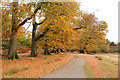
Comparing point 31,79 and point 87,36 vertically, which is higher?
point 87,36

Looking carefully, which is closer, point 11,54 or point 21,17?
point 21,17

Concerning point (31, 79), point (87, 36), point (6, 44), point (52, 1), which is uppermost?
point (52, 1)

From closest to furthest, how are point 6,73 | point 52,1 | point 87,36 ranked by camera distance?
point 6,73
point 52,1
point 87,36

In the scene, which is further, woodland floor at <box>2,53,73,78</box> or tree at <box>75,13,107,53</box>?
tree at <box>75,13,107,53</box>

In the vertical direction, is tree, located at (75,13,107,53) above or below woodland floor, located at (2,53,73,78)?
above

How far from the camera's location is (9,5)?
9461mm

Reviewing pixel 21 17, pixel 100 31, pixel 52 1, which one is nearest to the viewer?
pixel 21 17

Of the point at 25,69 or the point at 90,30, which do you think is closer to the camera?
the point at 25,69

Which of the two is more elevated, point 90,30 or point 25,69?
point 90,30

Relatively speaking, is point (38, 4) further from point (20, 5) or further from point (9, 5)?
point (9, 5)

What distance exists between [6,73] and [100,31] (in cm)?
2741

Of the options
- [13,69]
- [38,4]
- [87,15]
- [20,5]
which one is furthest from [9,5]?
[87,15]

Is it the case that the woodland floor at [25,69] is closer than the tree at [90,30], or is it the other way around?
the woodland floor at [25,69]

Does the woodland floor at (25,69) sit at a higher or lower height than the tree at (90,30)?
lower
